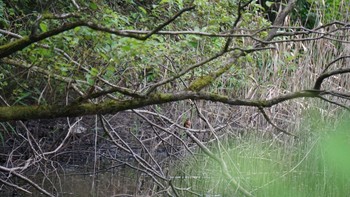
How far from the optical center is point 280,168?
16.0 feet

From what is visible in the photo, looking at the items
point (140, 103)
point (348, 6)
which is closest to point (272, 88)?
point (348, 6)

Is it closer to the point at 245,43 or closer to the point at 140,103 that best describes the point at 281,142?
the point at 245,43

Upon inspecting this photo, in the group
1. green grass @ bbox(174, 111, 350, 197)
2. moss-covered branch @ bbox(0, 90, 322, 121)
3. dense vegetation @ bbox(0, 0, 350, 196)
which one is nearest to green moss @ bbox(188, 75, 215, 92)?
dense vegetation @ bbox(0, 0, 350, 196)

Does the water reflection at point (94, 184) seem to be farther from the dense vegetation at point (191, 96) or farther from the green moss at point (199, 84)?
the green moss at point (199, 84)

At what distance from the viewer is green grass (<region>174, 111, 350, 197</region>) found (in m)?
4.17

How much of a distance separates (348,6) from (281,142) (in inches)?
50.1

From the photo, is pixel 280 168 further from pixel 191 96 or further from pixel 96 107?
pixel 96 107

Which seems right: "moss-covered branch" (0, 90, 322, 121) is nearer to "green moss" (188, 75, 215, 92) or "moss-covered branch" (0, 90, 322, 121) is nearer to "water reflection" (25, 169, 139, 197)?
"green moss" (188, 75, 215, 92)

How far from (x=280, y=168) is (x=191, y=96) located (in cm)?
208

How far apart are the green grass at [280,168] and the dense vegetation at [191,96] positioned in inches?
0.5

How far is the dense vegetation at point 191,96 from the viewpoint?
129 inches

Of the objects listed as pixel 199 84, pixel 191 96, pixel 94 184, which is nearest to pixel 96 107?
pixel 191 96

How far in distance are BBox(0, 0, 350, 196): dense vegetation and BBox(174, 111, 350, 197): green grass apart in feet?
0.04

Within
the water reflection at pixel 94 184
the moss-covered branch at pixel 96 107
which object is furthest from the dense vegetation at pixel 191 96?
the water reflection at pixel 94 184
